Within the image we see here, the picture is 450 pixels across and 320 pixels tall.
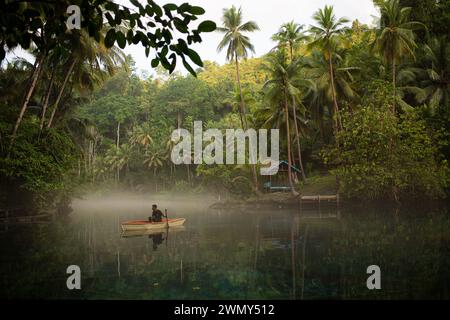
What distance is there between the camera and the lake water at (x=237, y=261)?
30.2 ft

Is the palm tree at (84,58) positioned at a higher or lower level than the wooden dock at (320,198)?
higher

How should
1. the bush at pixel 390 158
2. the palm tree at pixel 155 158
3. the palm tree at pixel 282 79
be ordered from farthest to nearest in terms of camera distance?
the palm tree at pixel 155 158, the palm tree at pixel 282 79, the bush at pixel 390 158

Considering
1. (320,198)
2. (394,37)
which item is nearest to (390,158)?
(320,198)

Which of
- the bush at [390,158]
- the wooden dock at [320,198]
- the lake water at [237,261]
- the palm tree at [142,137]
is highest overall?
the palm tree at [142,137]

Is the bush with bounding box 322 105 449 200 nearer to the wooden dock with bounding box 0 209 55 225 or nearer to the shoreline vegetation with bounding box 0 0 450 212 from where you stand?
the shoreline vegetation with bounding box 0 0 450 212

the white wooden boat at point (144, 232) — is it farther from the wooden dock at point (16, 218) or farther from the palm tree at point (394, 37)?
the palm tree at point (394, 37)

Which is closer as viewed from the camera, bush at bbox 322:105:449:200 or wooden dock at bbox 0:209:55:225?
wooden dock at bbox 0:209:55:225

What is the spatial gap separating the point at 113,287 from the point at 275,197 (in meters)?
27.0

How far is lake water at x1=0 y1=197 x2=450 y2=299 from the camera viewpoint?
920 cm

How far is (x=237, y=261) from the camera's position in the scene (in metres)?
12.9

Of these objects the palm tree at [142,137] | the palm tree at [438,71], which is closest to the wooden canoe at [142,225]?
the palm tree at [438,71]

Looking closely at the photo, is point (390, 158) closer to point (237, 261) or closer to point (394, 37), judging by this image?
point (394, 37)

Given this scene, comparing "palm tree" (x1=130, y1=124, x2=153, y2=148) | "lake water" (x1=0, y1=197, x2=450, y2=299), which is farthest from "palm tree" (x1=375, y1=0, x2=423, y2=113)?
"palm tree" (x1=130, y1=124, x2=153, y2=148)
